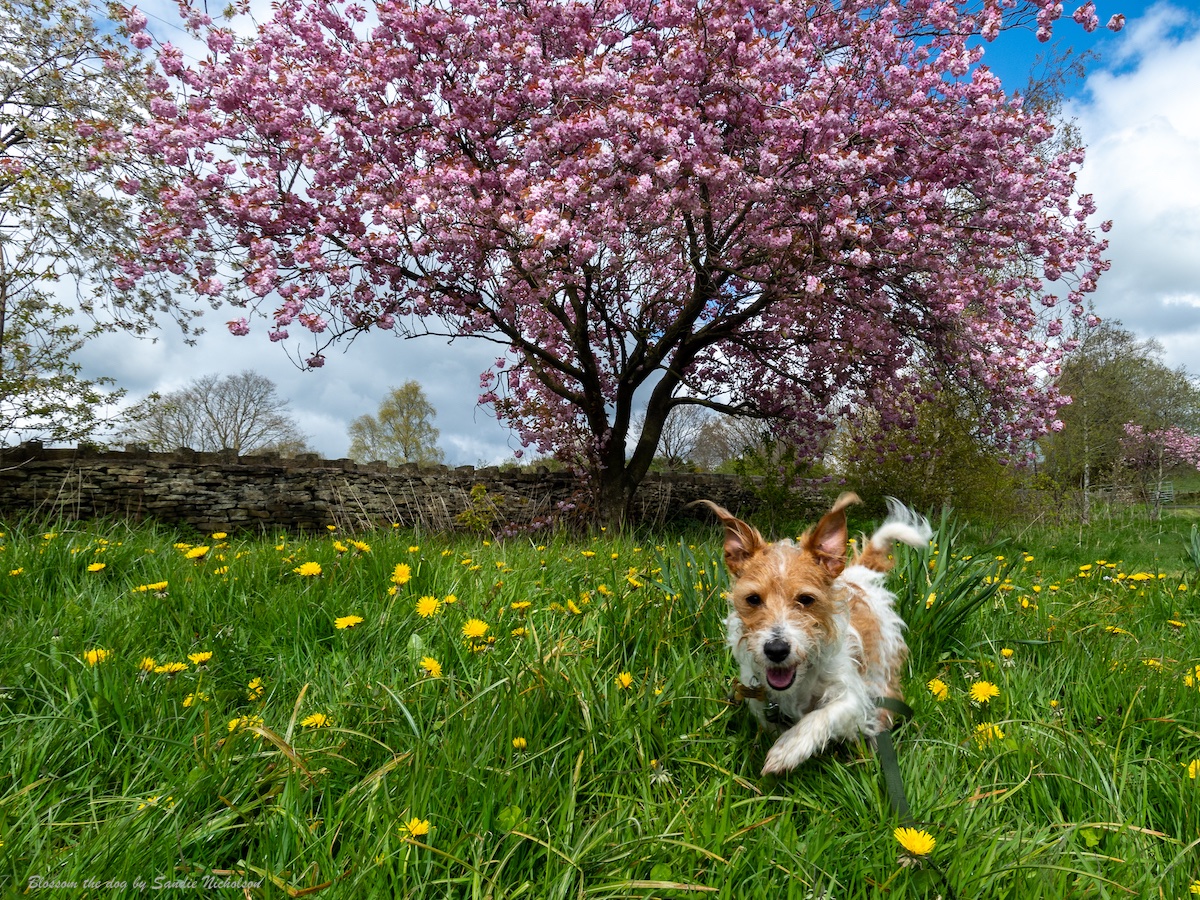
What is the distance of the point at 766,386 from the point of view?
13.5m

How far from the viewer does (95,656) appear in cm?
238

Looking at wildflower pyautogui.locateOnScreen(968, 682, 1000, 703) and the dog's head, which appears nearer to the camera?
the dog's head

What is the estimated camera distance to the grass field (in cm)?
161

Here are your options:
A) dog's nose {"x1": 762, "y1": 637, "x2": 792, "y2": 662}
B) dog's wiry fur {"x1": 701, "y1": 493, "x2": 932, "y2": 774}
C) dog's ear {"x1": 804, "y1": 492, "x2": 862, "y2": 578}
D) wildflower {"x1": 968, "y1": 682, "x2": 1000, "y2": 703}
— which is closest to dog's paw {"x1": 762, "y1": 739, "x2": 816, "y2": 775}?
dog's wiry fur {"x1": 701, "y1": 493, "x2": 932, "y2": 774}

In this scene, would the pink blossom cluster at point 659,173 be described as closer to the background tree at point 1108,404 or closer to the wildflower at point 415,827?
the wildflower at point 415,827

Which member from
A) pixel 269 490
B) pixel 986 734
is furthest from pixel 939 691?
pixel 269 490

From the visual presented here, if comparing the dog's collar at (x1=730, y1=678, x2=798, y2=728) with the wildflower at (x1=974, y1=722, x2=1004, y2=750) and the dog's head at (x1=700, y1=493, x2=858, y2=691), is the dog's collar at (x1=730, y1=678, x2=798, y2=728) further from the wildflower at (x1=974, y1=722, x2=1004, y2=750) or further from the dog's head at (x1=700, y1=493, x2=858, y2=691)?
the wildflower at (x1=974, y1=722, x2=1004, y2=750)

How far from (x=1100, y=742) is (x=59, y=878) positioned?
3277 mm

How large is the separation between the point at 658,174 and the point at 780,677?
710cm

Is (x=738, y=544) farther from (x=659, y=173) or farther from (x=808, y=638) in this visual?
(x=659, y=173)

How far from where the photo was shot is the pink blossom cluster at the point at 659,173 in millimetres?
8195

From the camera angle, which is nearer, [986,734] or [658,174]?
[986,734]

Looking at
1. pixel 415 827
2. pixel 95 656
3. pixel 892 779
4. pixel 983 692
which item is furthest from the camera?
pixel 983 692

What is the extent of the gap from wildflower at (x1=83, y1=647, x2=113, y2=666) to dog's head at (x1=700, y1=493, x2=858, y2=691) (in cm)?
256
